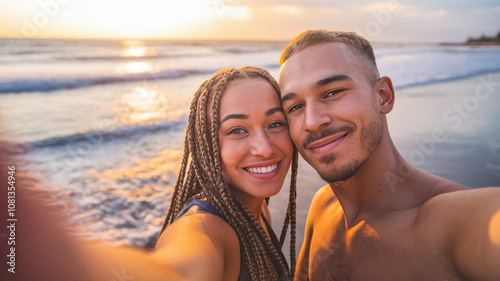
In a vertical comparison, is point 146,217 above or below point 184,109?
below

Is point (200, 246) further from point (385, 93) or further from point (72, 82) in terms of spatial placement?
point (72, 82)

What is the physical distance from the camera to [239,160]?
9.55 feet

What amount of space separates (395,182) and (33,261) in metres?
2.52

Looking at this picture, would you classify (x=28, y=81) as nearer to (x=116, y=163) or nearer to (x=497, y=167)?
(x=116, y=163)

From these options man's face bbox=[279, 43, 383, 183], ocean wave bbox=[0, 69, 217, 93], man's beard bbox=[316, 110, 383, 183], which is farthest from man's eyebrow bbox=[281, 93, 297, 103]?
ocean wave bbox=[0, 69, 217, 93]

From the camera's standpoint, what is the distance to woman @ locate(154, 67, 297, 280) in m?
2.75

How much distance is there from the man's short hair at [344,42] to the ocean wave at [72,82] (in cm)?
1442

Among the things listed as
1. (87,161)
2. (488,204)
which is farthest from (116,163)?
(488,204)

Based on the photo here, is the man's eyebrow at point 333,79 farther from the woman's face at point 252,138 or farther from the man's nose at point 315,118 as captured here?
the woman's face at point 252,138

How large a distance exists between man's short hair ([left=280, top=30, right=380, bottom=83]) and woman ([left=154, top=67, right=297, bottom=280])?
416mm

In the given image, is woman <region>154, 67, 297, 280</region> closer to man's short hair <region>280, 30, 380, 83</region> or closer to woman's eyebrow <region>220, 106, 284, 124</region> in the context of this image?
woman's eyebrow <region>220, 106, 284, 124</region>

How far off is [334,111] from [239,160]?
84 centimetres

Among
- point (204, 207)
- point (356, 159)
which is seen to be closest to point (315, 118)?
point (356, 159)

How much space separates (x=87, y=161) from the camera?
7816mm
